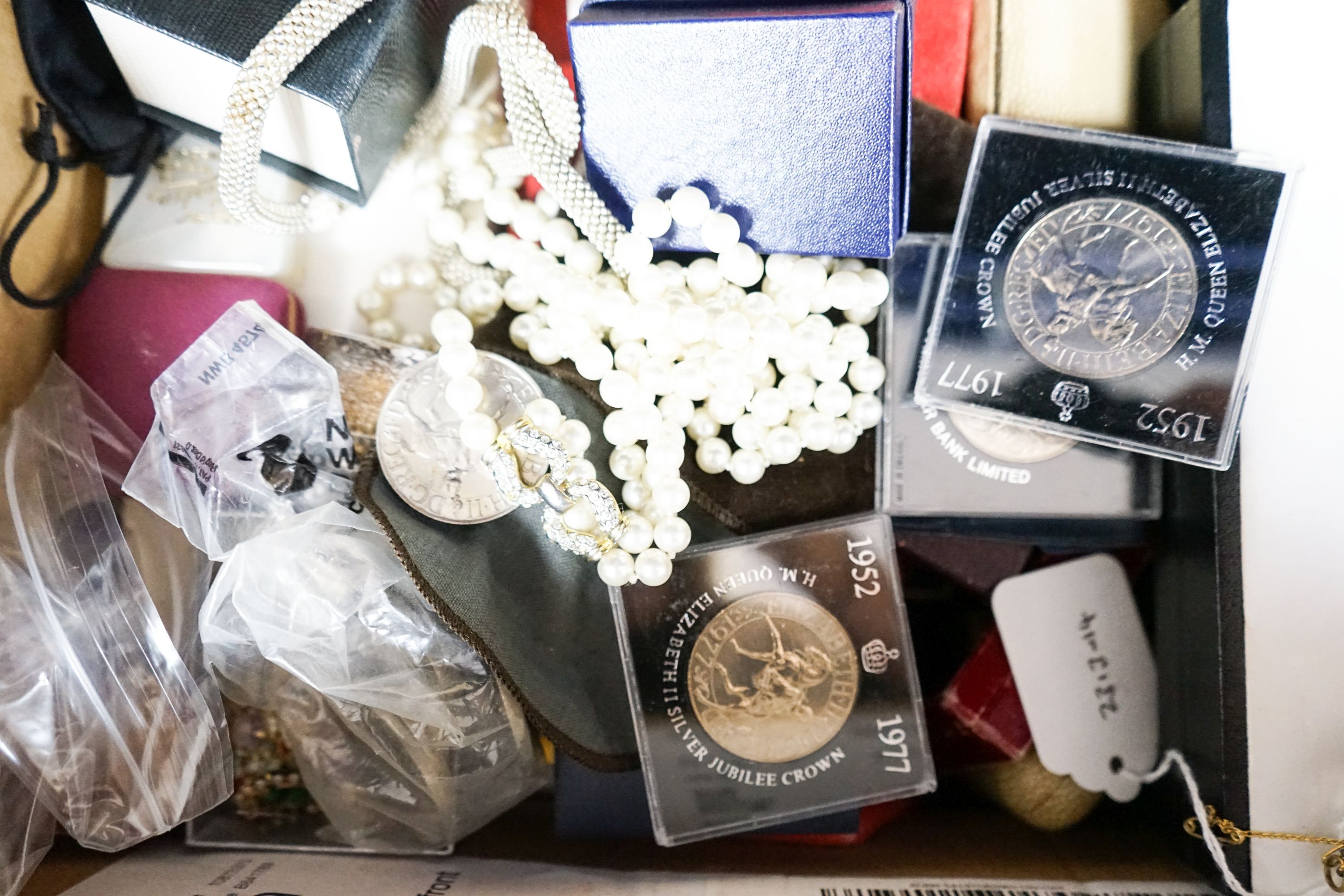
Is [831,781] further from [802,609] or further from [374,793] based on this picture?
[374,793]

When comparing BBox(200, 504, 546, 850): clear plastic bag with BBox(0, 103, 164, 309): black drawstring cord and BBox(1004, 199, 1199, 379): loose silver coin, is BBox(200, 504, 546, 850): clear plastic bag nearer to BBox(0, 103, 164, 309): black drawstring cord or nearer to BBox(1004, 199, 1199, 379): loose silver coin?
BBox(0, 103, 164, 309): black drawstring cord

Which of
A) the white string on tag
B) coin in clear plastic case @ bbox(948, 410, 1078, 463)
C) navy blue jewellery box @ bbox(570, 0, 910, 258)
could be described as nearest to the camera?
navy blue jewellery box @ bbox(570, 0, 910, 258)

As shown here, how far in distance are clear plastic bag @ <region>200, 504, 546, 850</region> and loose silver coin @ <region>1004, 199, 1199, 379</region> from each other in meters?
0.55

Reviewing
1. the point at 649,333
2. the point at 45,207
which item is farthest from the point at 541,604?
the point at 45,207

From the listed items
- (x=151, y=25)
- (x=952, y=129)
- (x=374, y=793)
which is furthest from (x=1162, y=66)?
(x=374, y=793)

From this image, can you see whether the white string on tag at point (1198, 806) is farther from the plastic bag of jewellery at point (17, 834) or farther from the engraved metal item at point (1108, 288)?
the plastic bag of jewellery at point (17, 834)

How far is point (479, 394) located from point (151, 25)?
1.18ft

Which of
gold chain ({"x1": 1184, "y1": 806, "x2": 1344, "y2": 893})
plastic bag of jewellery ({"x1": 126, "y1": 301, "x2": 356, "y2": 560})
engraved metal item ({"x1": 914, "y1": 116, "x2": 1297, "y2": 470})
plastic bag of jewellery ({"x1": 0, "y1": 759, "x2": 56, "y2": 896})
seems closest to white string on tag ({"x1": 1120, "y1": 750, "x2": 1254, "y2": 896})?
gold chain ({"x1": 1184, "y1": 806, "x2": 1344, "y2": 893})

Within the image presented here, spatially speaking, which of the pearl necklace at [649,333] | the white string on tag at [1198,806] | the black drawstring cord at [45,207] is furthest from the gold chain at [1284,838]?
the black drawstring cord at [45,207]

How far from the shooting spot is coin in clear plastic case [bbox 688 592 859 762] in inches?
30.5

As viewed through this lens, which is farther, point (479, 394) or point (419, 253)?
point (419, 253)

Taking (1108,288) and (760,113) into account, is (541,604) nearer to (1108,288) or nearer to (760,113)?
(760,113)

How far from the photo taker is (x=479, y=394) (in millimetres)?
713

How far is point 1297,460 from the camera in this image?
0.73 m
